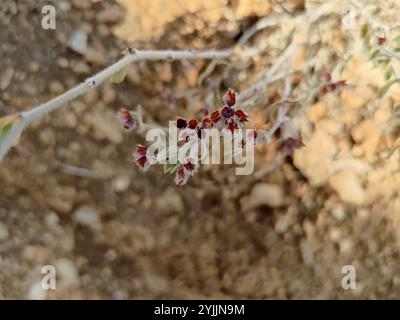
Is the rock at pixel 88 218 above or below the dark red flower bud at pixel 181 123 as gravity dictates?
below

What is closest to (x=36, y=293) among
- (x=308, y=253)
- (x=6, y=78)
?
(x=6, y=78)

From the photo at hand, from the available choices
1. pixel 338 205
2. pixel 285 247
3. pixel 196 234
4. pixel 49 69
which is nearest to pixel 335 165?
pixel 338 205

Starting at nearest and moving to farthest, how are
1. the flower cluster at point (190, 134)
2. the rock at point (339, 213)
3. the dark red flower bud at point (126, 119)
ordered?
the flower cluster at point (190, 134) → the dark red flower bud at point (126, 119) → the rock at point (339, 213)

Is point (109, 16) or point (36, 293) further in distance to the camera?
point (109, 16)

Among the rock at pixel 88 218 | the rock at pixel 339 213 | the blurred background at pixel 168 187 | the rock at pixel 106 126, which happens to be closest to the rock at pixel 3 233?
the blurred background at pixel 168 187

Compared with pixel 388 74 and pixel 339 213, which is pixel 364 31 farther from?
pixel 339 213

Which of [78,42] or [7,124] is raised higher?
[78,42]

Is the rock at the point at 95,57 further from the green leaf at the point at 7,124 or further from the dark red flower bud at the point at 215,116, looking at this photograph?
the green leaf at the point at 7,124
